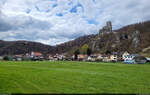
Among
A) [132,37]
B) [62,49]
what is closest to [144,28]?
[132,37]

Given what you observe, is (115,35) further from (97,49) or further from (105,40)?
(97,49)

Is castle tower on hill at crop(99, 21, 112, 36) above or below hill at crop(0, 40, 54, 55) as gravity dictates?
above

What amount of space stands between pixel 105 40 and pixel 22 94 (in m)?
155

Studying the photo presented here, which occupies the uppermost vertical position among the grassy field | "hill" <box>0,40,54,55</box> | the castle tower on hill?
the castle tower on hill

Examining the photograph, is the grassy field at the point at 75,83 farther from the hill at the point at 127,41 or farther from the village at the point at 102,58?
the hill at the point at 127,41

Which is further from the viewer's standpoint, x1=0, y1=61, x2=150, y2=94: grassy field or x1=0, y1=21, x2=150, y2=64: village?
x1=0, y1=21, x2=150, y2=64: village

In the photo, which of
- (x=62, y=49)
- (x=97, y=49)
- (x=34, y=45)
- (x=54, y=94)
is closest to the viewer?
(x=54, y=94)

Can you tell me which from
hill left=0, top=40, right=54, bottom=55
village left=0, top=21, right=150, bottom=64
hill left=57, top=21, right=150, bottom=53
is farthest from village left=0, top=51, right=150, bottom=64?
hill left=0, top=40, right=54, bottom=55

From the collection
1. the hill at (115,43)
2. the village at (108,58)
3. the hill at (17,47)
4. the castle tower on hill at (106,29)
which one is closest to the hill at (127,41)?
the hill at (115,43)

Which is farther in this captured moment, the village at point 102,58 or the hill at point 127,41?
the hill at point 127,41

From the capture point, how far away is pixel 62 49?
190 metres

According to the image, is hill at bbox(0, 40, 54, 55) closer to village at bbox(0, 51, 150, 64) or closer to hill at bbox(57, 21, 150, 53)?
village at bbox(0, 51, 150, 64)

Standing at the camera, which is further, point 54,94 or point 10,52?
point 10,52

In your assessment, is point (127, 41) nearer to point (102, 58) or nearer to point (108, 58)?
point (108, 58)
